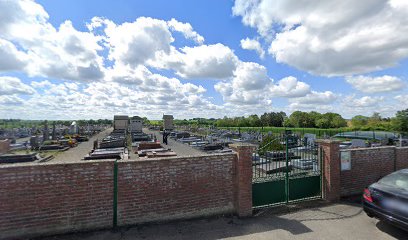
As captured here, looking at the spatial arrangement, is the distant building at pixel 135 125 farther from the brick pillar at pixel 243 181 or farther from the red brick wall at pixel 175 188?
the brick pillar at pixel 243 181

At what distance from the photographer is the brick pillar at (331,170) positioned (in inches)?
294

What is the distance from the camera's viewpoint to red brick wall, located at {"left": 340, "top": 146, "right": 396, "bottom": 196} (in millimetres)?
8031

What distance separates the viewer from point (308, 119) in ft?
206

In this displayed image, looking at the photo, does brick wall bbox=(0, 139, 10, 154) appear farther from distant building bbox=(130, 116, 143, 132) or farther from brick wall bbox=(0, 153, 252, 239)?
distant building bbox=(130, 116, 143, 132)

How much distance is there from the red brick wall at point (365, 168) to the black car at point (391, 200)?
7.32 ft

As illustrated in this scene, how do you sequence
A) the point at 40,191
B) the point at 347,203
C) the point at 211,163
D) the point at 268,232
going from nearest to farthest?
the point at 40,191
the point at 268,232
the point at 211,163
the point at 347,203

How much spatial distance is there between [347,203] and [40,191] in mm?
8434

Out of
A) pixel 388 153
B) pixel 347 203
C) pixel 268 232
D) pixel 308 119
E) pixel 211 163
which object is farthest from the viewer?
pixel 308 119

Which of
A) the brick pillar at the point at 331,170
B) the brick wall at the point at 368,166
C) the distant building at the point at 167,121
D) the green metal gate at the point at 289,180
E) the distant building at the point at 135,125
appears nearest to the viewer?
the green metal gate at the point at 289,180

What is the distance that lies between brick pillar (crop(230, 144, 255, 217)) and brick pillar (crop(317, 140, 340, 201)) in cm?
289

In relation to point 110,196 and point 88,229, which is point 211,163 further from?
point 88,229

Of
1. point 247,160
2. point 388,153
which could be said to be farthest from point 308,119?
point 247,160

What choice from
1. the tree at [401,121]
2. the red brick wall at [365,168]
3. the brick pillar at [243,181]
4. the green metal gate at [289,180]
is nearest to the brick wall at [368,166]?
the red brick wall at [365,168]

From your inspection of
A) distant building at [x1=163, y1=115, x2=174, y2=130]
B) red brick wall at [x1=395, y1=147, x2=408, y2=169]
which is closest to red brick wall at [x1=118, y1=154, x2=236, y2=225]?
red brick wall at [x1=395, y1=147, x2=408, y2=169]
